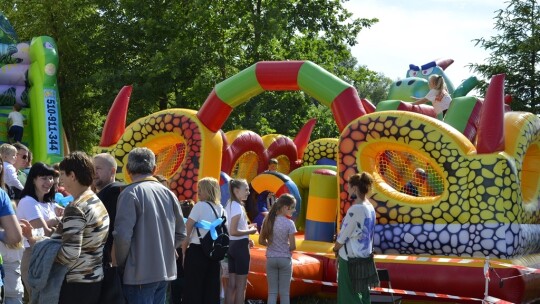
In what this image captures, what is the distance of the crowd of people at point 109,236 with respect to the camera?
14.2 feet

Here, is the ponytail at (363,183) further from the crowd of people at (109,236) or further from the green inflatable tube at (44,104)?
the green inflatable tube at (44,104)

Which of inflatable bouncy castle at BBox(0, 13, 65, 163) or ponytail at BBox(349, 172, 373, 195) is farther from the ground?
inflatable bouncy castle at BBox(0, 13, 65, 163)

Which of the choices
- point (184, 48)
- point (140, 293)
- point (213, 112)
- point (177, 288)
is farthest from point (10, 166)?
point (184, 48)

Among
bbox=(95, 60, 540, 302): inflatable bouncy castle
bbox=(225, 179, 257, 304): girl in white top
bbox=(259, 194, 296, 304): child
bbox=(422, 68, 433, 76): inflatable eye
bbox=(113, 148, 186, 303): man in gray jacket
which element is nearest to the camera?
bbox=(113, 148, 186, 303): man in gray jacket

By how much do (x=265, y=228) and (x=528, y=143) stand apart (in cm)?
357

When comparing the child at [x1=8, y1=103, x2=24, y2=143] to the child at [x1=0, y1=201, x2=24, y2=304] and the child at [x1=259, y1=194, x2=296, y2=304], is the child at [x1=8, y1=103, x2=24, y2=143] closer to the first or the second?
the child at [x1=259, y1=194, x2=296, y2=304]

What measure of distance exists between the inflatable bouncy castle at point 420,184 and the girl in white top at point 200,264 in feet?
5.89

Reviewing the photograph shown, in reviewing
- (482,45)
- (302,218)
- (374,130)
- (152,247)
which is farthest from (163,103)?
(152,247)

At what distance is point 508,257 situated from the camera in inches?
323

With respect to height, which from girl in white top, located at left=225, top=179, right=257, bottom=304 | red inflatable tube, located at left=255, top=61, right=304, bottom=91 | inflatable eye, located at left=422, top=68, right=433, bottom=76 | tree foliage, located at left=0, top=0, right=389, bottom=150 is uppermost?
tree foliage, located at left=0, top=0, right=389, bottom=150

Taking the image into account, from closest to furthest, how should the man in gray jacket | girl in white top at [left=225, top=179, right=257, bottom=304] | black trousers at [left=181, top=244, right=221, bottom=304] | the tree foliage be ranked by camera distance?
the man in gray jacket → black trousers at [left=181, top=244, right=221, bottom=304] → girl in white top at [left=225, top=179, right=257, bottom=304] → the tree foliage

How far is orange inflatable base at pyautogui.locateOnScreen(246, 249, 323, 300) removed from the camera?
804cm

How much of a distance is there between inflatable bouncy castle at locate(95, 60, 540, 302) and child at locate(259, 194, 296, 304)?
28.7 inches

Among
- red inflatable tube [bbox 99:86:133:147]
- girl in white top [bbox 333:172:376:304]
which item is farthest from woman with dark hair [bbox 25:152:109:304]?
red inflatable tube [bbox 99:86:133:147]
